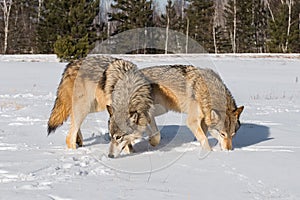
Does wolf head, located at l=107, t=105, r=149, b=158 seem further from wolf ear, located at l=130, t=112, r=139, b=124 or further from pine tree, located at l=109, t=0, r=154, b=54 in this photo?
pine tree, located at l=109, t=0, r=154, b=54

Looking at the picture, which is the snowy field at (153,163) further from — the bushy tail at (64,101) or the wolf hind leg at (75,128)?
the bushy tail at (64,101)

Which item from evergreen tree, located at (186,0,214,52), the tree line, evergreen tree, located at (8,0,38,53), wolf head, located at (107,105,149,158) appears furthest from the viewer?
evergreen tree, located at (186,0,214,52)

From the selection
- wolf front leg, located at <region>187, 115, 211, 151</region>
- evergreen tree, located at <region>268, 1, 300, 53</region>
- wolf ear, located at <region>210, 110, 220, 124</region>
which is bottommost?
wolf front leg, located at <region>187, 115, 211, 151</region>

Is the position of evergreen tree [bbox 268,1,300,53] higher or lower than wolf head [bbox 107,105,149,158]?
higher

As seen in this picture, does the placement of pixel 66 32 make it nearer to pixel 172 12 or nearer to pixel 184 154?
pixel 172 12

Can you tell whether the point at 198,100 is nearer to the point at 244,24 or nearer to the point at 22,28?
the point at 22,28

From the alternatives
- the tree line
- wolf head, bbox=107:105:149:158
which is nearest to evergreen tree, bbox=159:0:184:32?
the tree line

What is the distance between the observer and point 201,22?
43656 mm

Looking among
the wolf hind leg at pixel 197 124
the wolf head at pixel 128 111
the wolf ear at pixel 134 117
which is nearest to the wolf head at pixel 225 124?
the wolf hind leg at pixel 197 124

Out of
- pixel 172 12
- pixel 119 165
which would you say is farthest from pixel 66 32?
pixel 119 165

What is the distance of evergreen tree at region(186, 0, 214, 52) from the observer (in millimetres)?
43312

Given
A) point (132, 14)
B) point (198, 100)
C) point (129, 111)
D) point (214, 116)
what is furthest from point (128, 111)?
point (132, 14)

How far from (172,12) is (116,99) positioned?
39829 mm

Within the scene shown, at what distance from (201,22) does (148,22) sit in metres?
6.51
